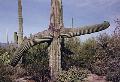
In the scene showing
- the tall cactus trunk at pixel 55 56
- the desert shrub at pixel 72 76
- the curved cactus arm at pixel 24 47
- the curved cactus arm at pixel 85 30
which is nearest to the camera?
the curved cactus arm at pixel 85 30

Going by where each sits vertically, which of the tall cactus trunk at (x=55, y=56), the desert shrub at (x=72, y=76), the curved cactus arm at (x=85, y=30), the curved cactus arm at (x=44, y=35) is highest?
the curved cactus arm at (x=85, y=30)

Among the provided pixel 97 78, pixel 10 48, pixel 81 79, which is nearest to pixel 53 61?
pixel 81 79

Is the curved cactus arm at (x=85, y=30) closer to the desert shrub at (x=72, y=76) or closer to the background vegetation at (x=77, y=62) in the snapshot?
the background vegetation at (x=77, y=62)

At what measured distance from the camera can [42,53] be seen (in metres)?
15.9

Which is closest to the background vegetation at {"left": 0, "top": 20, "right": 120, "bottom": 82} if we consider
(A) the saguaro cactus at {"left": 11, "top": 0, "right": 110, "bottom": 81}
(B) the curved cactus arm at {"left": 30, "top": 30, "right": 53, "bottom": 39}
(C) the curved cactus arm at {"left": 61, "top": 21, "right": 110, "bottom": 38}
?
(A) the saguaro cactus at {"left": 11, "top": 0, "right": 110, "bottom": 81}

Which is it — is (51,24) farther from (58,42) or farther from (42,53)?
(42,53)

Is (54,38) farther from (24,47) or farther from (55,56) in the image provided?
(24,47)

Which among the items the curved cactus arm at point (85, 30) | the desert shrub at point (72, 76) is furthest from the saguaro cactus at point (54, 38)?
the desert shrub at point (72, 76)

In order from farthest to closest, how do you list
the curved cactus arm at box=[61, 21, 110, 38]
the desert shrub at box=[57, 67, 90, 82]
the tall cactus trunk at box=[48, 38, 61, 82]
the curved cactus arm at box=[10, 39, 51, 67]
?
the tall cactus trunk at box=[48, 38, 61, 82]
the curved cactus arm at box=[10, 39, 51, 67]
the desert shrub at box=[57, 67, 90, 82]
the curved cactus arm at box=[61, 21, 110, 38]

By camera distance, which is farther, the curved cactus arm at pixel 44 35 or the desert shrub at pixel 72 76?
the curved cactus arm at pixel 44 35

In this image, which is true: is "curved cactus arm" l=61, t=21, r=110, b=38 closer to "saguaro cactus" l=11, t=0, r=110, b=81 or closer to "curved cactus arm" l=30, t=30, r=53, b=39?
"saguaro cactus" l=11, t=0, r=110, b=81

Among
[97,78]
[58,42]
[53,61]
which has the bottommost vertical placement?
[97,78]

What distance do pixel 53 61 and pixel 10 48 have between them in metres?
6.64

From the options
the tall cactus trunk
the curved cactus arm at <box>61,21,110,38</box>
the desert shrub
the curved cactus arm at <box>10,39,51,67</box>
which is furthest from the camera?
the tall cactus trunk
